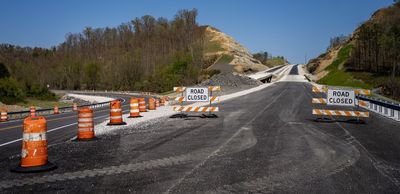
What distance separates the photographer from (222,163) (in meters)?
10.1

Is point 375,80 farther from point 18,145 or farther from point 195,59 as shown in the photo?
point 18,145

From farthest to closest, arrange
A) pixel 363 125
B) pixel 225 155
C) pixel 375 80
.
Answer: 1. pixel 375 80
2. pixel 363 125
3. pixel 225 155

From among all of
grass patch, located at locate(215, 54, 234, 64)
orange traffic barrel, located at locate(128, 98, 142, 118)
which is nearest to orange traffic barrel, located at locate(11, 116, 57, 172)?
orange traffic barrel, located at locate(128, 98, 142, 118)

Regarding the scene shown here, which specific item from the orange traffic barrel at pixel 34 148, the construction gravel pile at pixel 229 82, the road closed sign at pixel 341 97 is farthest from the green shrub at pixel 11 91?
the orange traffic barrel at pixel 34 148

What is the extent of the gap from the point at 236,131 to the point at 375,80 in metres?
70.3

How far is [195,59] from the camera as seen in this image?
124 m

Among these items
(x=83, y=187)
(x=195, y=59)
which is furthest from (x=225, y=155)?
(x=195, y=59)

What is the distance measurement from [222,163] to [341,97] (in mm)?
12713

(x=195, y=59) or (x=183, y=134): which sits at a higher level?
(x=195, y=59)

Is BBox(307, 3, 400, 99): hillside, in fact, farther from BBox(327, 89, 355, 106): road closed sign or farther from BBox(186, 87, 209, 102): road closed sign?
BBox(186, 87, 209, 102): road closed sign

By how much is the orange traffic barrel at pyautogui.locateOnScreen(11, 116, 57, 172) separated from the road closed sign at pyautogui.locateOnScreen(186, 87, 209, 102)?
13518 mm

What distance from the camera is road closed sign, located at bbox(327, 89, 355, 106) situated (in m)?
21.1

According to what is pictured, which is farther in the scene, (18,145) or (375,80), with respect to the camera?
(375,80)

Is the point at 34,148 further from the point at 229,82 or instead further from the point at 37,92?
the point at 37,92
